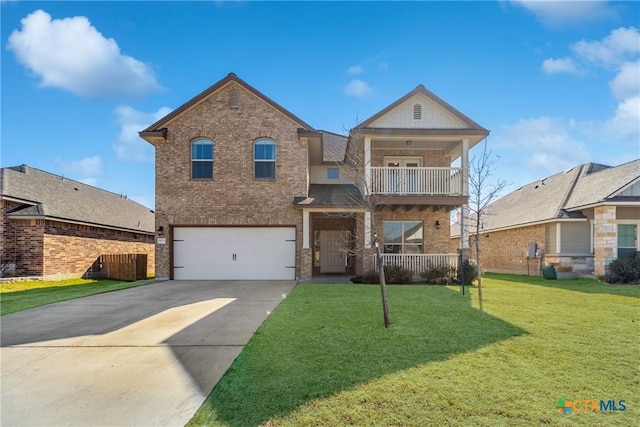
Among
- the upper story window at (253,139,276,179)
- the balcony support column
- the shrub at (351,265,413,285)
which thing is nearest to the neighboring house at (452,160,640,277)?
the balcony support column

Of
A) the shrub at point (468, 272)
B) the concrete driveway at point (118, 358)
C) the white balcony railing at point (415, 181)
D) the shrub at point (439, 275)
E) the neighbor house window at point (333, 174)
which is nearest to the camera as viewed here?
the concrete driveway at point (118, 358)

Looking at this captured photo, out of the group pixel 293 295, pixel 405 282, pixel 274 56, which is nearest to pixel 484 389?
pixel 293 295

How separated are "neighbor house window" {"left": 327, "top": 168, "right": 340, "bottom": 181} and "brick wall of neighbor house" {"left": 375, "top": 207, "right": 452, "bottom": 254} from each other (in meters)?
3.39

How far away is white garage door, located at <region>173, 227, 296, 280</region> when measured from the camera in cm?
1482

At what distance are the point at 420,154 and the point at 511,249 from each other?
976cm

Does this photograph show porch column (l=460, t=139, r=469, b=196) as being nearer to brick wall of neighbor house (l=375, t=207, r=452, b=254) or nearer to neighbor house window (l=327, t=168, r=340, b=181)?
brick wall of neighbor house (l=375, t=207, r=452, b=254)

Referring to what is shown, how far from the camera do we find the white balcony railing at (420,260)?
13.8 meters

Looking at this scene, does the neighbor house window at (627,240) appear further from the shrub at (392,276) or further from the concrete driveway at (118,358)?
the concrete driveway at (118,358)

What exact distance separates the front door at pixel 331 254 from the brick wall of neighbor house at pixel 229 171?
10.8ft

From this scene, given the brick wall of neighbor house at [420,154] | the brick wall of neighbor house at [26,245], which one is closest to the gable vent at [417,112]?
the brick wall of neighbor house at [420,154]

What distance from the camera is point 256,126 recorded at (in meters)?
14.9

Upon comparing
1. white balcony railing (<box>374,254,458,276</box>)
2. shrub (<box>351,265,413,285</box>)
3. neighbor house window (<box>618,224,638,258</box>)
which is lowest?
shrub (<box>351,265,413,285</box>)

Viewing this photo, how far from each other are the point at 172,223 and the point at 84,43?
7044mm

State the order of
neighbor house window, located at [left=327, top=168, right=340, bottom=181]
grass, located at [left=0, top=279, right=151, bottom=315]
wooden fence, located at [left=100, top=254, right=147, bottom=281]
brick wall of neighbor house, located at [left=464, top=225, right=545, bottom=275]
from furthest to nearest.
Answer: brick wall of neighbor house, located at [left=464, top=225, right=545, bottom=275] → neighbor house window, located at [left=327, top=168, right=340, bottom=181] → wooden fence, located at [left=100, top=254, right=147, bottom=281] → grass, located at [left=0, top=279, right=151, bottom=315]
